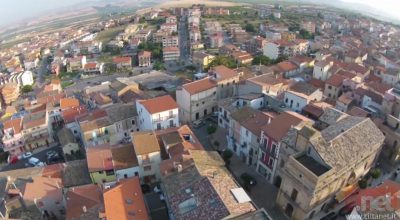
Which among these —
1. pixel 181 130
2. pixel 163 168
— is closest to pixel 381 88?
pixel 181 130

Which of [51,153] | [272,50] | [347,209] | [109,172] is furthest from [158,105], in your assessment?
[272,50]

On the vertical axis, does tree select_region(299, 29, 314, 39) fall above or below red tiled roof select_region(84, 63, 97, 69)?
above

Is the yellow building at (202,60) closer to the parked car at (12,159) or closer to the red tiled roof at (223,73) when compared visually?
the red tiled roof at (223,73)

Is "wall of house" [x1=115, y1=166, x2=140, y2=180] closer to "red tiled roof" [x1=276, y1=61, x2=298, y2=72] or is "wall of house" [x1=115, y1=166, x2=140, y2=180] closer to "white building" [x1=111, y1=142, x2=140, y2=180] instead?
"white building" [x1=111, y1=142, x2=140, y2=180]

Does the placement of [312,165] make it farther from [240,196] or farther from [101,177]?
[101,177]

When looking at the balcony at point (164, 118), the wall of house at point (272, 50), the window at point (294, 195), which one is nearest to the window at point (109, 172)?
the balcony at point (164, 118)

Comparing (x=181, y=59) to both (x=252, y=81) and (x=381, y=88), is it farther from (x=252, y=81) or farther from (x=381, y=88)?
(x=381, y=88)

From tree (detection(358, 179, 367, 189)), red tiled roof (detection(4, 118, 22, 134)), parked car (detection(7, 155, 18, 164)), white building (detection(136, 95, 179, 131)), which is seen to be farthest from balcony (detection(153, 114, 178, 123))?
tree (detection(358, 179, 367, 189))
